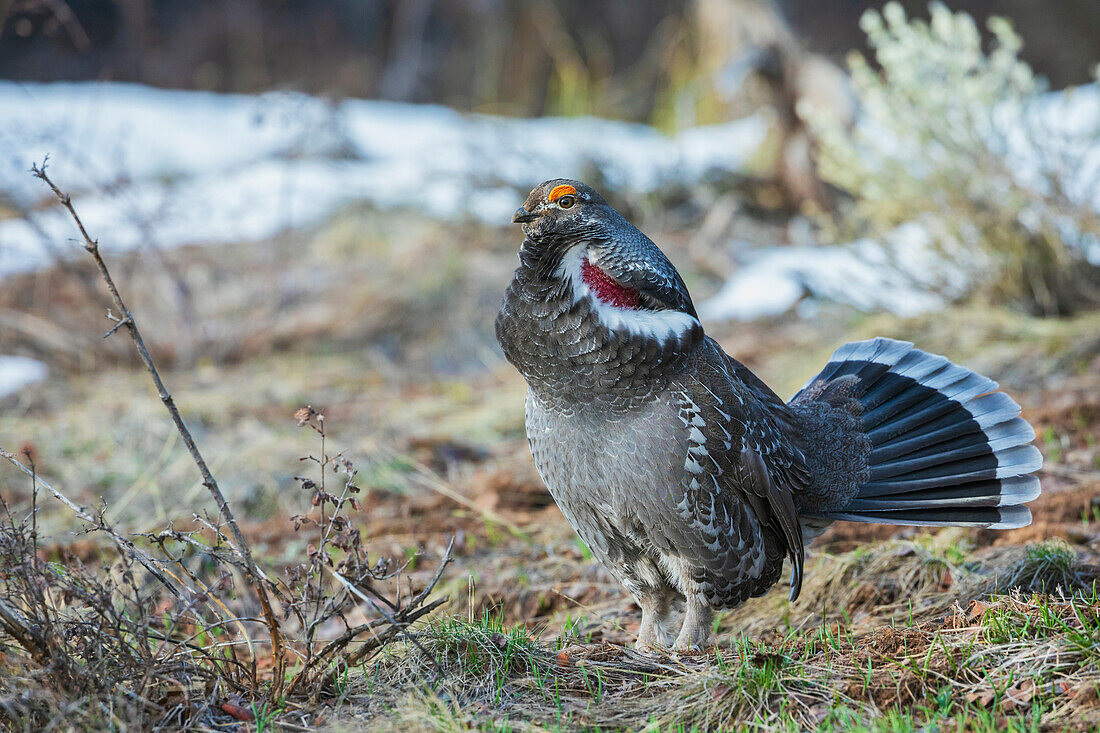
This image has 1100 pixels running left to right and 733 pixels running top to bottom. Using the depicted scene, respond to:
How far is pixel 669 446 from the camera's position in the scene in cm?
303

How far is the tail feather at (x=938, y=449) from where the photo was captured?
3.45 meters

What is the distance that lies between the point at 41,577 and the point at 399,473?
3.09m

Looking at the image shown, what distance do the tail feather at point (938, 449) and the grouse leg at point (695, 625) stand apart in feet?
2.35

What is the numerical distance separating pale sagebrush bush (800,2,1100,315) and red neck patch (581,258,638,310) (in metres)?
4.37

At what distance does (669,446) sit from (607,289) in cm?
58

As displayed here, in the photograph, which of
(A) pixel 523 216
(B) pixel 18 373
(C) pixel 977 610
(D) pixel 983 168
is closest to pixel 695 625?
(C) pixel 977 610

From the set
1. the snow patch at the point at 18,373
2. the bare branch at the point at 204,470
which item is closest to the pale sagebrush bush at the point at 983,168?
the bare branch at the point at 204,470

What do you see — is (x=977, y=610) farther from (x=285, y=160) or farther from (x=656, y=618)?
(x=285, y=160)

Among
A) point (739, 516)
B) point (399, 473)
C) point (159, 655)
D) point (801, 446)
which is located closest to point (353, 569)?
point (159, 655)

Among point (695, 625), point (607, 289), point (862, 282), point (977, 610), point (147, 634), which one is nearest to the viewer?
point (147, 634)

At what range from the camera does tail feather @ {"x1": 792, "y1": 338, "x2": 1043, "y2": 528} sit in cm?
345

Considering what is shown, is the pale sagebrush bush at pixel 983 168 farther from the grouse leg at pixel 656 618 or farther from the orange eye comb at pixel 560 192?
the orange eye comb at pixel 560 192

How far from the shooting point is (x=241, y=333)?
8602 millimetres

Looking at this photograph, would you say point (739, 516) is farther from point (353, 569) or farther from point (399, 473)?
point (399, 473)
